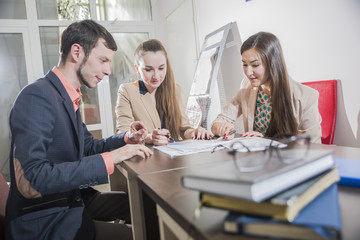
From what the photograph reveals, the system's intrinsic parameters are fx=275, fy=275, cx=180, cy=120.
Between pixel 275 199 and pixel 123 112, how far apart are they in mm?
1803

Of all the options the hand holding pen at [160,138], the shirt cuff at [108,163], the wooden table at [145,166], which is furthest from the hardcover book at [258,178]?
the hand holding pen at [160,138]

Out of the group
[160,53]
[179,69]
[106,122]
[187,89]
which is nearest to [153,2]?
[179,69]

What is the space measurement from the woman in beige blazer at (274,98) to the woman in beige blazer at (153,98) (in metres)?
0.42

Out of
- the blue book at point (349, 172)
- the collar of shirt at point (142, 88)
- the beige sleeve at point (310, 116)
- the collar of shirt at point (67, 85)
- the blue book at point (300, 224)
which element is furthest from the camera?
the collar of shirt at point (142, 88)

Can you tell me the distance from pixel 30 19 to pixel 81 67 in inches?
163

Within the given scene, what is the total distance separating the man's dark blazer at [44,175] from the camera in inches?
A: 34.7

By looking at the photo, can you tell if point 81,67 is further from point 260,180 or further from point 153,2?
point 153,2

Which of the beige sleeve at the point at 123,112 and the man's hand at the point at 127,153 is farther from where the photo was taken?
the beige sleeve at the point at 123,112

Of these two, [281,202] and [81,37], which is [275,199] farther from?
[81,37]

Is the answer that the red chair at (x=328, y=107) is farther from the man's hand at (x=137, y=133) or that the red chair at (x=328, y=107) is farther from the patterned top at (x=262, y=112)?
the man's hand at (x=137, y=133)

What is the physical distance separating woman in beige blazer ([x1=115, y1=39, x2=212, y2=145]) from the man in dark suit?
2.61 ft

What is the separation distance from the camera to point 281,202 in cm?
39

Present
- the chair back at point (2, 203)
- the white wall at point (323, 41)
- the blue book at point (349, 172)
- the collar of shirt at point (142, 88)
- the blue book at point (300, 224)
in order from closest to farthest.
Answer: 1. the blue book at point (300, 224)
2. the blue book at point (349, 172)
3. the chair back at point (2, 203)
4. the white wall at point (323, 41)
5. the collar of shirt at point (142, 88)

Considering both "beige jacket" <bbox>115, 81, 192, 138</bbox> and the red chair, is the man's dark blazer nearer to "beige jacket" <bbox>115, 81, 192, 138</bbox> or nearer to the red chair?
"beige jacket" <bbox>115, 81, 192, 138</bbox>
